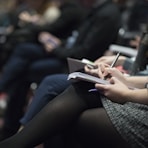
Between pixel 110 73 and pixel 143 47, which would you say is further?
pixel 143 47

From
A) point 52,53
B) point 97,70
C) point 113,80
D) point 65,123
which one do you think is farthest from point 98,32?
point 65,123

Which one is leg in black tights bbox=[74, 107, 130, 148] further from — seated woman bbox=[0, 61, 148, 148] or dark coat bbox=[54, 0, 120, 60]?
dark coat bbox=[54, 0, 120, 60]

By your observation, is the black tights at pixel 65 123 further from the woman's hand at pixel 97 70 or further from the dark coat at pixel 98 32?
the dark coat at pixel 98 32

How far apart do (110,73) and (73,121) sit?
265mm

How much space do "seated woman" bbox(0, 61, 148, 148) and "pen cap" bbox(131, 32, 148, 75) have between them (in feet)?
1.37

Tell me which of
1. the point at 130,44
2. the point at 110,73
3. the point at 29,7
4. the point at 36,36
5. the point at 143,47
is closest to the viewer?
the point at 110,73

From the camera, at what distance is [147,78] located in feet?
6.45

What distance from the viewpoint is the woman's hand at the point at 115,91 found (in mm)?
1767

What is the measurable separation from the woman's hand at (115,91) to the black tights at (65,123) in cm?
7

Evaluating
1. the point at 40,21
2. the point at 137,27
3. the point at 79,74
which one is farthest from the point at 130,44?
the point at 79,74

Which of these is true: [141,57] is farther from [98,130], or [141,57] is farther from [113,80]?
[98,130]

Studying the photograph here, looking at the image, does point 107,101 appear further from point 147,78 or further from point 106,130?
point 147,78

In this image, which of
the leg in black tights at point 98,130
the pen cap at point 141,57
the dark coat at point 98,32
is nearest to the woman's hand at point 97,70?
the leg in black tights at point 98,130

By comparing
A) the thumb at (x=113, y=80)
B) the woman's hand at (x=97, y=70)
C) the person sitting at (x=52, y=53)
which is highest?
the woman's hand at (x=97, y=70)
